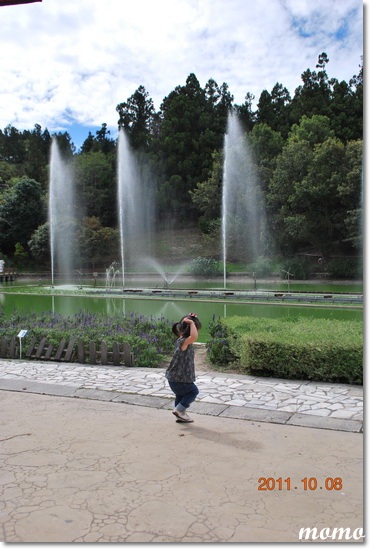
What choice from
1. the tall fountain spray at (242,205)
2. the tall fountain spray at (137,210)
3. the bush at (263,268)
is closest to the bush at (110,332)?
the bush at (263,268)

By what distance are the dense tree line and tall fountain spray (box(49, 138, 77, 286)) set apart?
3.62 feet

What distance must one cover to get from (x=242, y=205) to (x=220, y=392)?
27.9 meters

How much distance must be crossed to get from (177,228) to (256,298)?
28625 mm

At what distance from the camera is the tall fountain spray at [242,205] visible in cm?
3231

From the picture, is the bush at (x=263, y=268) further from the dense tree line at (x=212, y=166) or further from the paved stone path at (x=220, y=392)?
the paved stone path at (x=220, y=392)

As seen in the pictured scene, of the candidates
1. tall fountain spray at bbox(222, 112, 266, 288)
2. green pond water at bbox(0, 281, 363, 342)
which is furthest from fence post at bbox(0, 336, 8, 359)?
tall fountain spray at bbox(222, 112, 266, 288)

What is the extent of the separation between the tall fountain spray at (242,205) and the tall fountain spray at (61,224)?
1136 centimetres

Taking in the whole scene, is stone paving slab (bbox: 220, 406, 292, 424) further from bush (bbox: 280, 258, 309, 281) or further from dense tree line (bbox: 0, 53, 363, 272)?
bush (bbox: 280, 258, 309, 281)

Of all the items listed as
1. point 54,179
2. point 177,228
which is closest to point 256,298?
point 54,179

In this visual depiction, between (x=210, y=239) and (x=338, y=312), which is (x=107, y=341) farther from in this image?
(x=210, y=239)

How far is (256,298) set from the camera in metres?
18.1

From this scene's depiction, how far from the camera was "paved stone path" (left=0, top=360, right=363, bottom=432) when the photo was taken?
15.7 ft

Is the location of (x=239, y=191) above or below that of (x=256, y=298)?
above

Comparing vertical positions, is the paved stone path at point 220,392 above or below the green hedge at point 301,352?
below
